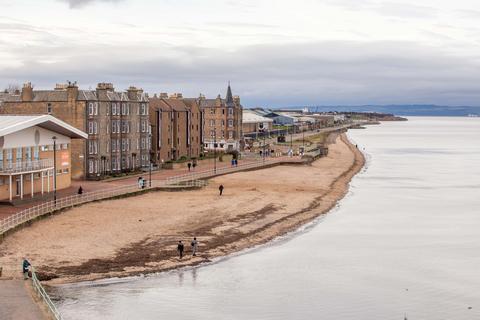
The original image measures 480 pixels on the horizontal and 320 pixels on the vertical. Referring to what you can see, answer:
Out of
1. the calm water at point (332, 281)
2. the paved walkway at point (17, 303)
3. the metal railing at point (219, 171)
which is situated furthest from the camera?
the metal railing at point (219, 171)

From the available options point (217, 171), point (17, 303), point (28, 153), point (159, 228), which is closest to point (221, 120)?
point (217, 171)

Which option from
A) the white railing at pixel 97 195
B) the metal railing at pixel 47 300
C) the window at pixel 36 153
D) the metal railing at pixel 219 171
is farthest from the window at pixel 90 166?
the metal railing at pixel 47 300

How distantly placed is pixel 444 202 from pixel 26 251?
45.8m

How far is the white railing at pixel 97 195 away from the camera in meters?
48.4

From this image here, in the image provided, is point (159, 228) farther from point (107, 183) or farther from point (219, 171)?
point (219, 171)

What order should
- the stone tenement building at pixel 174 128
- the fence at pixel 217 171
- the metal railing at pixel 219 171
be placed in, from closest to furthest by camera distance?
1. the fence at pixel 217 171
2. the metal railing at pixel 219 171
3. the stone tenement building at pixel 174 128

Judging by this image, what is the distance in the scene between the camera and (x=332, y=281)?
39906mm

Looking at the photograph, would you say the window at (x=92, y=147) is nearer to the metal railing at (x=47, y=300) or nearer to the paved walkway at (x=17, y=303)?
the paved walkway at (x=17, y=303)

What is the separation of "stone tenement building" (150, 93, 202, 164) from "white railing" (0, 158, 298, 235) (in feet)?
32.3

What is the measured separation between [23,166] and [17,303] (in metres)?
30.8

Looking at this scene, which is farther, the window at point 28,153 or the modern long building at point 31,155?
the window at point 28,153

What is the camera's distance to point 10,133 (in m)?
56.5

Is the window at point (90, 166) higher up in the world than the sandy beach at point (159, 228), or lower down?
higher up

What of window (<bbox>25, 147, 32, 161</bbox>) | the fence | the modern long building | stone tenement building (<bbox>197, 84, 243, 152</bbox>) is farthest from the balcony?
stone tenement building (<bbox>197, 84, 243, 152</bbox>)
